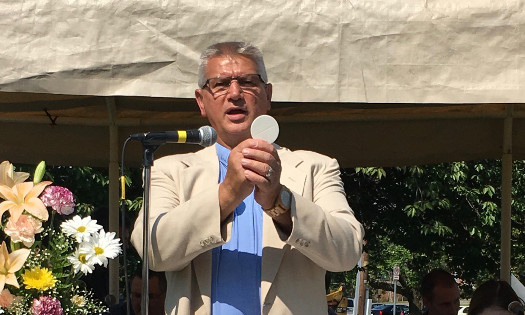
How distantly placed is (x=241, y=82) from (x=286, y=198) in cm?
44

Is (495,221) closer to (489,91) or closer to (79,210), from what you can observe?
(79,210)

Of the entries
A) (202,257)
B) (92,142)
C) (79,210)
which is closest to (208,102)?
(202,257)

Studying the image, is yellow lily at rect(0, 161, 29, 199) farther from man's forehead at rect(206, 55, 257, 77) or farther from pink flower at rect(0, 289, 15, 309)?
man's forehead at rect(206, 55, 257, 77)

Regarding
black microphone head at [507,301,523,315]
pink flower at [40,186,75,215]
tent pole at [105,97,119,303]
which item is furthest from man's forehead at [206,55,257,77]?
black microphone head at [507,301,523,315]

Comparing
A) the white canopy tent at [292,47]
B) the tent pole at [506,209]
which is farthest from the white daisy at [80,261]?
the tent pole at [506,209]

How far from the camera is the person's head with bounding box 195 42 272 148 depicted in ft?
9.12

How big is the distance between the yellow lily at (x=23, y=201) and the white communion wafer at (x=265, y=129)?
61cm

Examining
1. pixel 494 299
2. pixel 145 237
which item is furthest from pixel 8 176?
pixel 494 299

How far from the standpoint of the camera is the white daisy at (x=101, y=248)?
2.63 m

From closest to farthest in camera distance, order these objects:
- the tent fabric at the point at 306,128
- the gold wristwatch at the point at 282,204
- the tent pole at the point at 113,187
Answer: the gold wristwatch at the point at 282,204
the tent pole at the point at 113,187
the tent fabric at the point at 306,128

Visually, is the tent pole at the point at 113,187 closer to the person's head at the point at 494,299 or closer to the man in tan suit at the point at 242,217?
the person's head at the point at 494,299

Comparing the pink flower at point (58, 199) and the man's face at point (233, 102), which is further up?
the man's face at point (233, 102)

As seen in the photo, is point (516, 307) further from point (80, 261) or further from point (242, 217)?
point (80, 261)

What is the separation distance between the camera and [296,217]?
8.29ft
